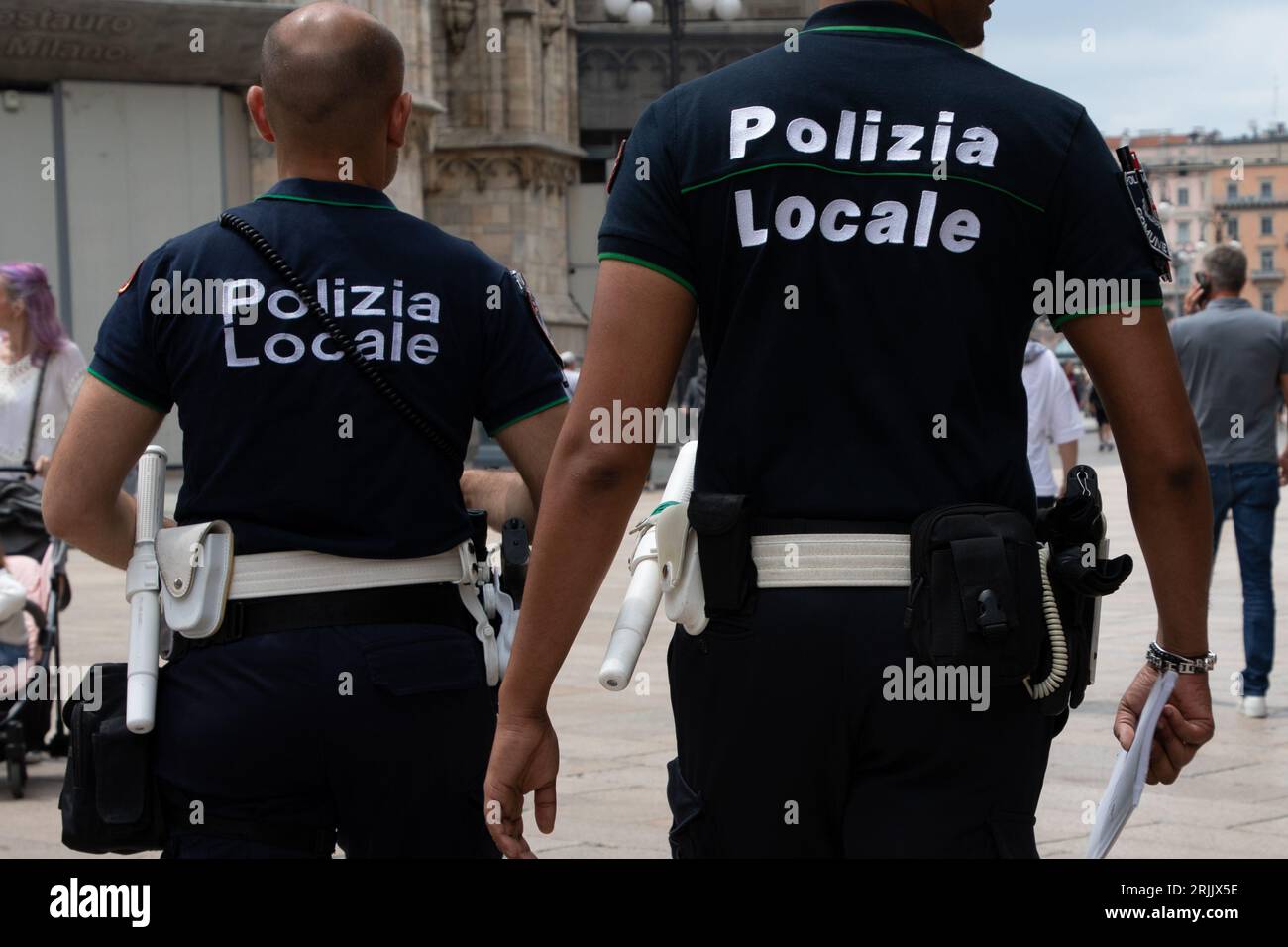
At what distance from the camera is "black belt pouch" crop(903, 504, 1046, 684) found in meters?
2.43

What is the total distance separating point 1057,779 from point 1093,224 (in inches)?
186

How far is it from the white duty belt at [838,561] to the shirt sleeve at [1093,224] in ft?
1.26

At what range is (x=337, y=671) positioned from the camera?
2949 millimetres

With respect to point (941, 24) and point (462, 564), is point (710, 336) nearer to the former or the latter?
point (941, 24)

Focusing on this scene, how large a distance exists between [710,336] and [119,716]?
3.67 ft

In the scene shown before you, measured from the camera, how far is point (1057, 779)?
6.98 meters

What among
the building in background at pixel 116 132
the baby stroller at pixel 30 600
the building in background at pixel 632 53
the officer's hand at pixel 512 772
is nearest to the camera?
the officer's hand at pixel 512 772

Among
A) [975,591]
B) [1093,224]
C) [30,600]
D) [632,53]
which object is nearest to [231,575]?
[975,591]

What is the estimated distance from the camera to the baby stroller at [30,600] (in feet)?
23.2

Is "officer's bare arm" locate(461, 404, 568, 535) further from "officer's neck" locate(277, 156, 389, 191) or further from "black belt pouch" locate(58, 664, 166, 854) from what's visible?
"black belt pouch" locate(58, 664, 166, 854)

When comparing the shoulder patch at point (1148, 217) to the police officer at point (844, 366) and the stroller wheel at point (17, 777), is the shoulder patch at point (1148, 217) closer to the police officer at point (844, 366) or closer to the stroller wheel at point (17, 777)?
the police officer at point (844, 366)

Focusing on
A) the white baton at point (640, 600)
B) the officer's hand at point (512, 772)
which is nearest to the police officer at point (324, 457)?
the officer's hand at point (512, 772)

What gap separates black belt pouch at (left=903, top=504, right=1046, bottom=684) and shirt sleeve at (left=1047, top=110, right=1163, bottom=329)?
315 mm

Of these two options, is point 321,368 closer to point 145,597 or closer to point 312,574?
point 312,574
